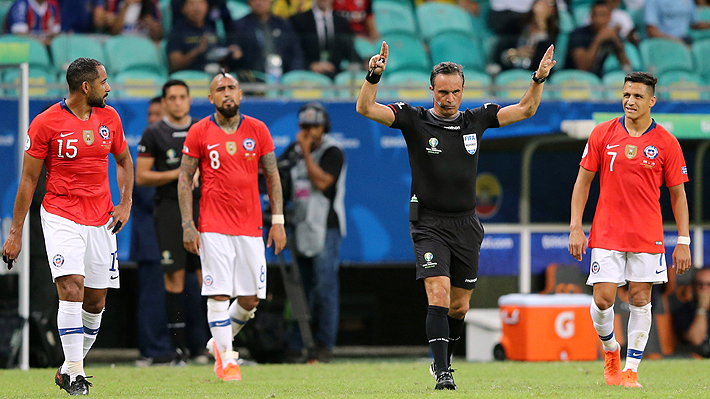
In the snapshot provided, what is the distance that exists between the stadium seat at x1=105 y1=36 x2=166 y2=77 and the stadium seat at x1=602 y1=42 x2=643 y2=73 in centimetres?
567

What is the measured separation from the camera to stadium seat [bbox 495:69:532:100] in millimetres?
12688

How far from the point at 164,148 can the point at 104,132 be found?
2854mm

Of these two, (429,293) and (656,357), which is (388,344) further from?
(429,293)

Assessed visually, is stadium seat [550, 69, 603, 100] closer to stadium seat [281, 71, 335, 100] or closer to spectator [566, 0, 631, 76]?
spectator [566, 0, 631, 76]

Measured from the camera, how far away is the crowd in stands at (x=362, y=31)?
12.1m

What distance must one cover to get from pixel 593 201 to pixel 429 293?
7106 mm

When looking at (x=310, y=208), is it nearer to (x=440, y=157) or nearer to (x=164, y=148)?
(x=164, y=148)

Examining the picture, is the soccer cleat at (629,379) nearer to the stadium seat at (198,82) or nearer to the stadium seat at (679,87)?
the stadium seat at (679,87)

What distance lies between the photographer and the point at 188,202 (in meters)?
8.14

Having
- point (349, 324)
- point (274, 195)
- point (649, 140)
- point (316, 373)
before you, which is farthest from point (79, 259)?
point (349, 324)

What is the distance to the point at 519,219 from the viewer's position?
13.0m

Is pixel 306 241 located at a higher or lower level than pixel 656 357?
higher

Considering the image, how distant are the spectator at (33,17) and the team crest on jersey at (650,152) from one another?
7932 mm

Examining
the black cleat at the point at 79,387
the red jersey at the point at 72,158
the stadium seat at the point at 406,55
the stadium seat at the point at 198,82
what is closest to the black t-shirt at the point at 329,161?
the stadium seat at the point at 198,82
